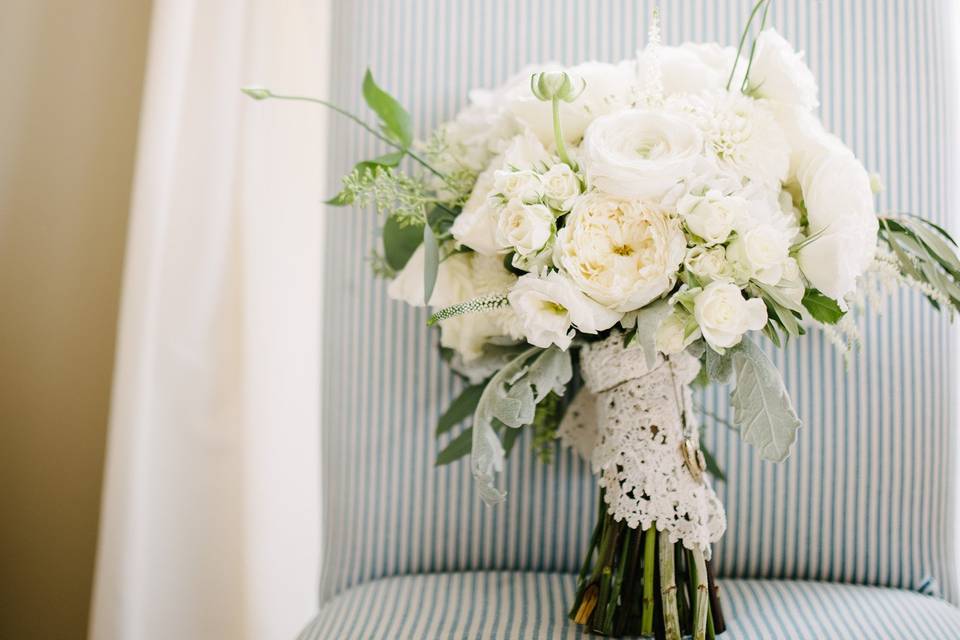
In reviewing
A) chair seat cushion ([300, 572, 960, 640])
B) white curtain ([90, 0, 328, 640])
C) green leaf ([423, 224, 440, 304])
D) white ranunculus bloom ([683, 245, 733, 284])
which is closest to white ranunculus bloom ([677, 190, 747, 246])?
white ranunculus bloom ([683, 245, 733, 284])

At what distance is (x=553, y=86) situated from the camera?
61cm

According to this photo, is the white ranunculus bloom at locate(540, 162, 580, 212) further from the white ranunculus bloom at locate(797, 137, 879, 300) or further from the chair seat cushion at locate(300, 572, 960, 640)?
the chair seat cushion at locate(300, 572, 960, 640)

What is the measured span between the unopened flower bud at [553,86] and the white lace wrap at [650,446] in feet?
0.76

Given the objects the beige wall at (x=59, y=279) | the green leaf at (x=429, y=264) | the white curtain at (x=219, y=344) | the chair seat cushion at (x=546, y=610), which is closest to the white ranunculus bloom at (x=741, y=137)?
the green leaf at (x=429, y=264)

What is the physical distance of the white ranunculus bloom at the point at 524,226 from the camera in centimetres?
60

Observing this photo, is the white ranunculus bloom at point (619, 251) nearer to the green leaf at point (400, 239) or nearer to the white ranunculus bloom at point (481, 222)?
the white ranunculus bloom at point (481, 222)

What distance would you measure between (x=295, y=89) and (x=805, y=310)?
38.9 inches

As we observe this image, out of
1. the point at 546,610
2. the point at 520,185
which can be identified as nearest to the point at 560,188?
the point at 520,185

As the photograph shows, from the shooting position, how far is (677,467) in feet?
2.30

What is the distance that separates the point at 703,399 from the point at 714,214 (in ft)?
1.38

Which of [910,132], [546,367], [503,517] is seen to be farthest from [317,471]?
[910,132]

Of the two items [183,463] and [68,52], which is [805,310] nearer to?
[183,463]

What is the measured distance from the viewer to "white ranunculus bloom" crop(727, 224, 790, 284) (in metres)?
0.57

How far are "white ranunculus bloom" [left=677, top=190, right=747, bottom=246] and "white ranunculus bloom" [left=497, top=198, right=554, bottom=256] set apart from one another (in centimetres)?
12
